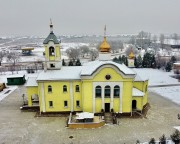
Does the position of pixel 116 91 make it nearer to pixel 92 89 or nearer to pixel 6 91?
pixel 92 89

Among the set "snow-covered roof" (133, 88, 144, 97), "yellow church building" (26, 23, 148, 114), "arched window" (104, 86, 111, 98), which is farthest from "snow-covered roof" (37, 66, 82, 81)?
"snow-covered roof" (133, 88, 144, 97)

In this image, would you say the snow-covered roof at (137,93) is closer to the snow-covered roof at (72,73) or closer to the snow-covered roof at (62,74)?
the snow-covered roof at (72,73)

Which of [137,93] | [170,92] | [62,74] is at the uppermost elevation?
[62,74]

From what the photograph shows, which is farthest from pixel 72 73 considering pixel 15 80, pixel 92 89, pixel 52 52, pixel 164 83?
pixel 164 83

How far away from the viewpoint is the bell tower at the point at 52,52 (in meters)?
25.8

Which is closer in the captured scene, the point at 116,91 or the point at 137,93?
the point at 116,91

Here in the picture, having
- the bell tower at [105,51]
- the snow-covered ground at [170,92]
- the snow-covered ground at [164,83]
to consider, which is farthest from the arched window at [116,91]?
the snow-covered ground at [170,92]

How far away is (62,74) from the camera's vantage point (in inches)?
974

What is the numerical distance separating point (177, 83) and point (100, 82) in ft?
66.4

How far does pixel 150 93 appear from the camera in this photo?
32375mm

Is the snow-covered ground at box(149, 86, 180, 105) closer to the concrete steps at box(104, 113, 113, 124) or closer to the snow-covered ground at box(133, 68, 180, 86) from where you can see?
the snow-covered ground at box(133, 68, 180, 86)

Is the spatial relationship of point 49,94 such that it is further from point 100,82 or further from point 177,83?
point 177,83

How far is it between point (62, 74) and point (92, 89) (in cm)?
393

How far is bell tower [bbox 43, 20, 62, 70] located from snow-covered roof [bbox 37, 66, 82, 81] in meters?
0.91
